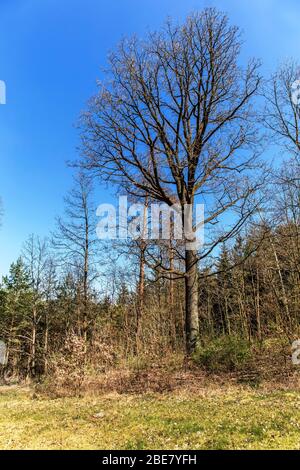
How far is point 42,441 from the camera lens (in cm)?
537

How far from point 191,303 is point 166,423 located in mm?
6826

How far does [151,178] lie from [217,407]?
912cm

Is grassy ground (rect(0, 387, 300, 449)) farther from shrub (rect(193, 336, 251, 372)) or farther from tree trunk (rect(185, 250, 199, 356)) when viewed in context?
tree trunk (rect(185, 250, 199, 356))

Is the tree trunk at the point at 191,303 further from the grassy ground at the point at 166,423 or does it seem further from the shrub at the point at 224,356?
the grassy ground at the point at 166,423

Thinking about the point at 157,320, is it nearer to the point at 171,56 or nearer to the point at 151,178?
the point at 151,178

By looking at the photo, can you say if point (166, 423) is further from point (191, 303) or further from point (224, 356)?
point (191, 303)

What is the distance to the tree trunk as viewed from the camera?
11930mm

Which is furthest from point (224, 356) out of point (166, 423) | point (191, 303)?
point (166, 423)

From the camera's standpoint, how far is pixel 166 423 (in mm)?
5766

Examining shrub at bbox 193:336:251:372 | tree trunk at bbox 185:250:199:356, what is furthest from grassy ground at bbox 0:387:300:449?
tree trunk at bbox 185:250:199:356

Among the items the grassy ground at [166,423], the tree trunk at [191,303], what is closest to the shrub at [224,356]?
the tree trunk at [191,303]

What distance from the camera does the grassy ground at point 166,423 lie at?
4730mm

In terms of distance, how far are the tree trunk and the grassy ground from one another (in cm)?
357
